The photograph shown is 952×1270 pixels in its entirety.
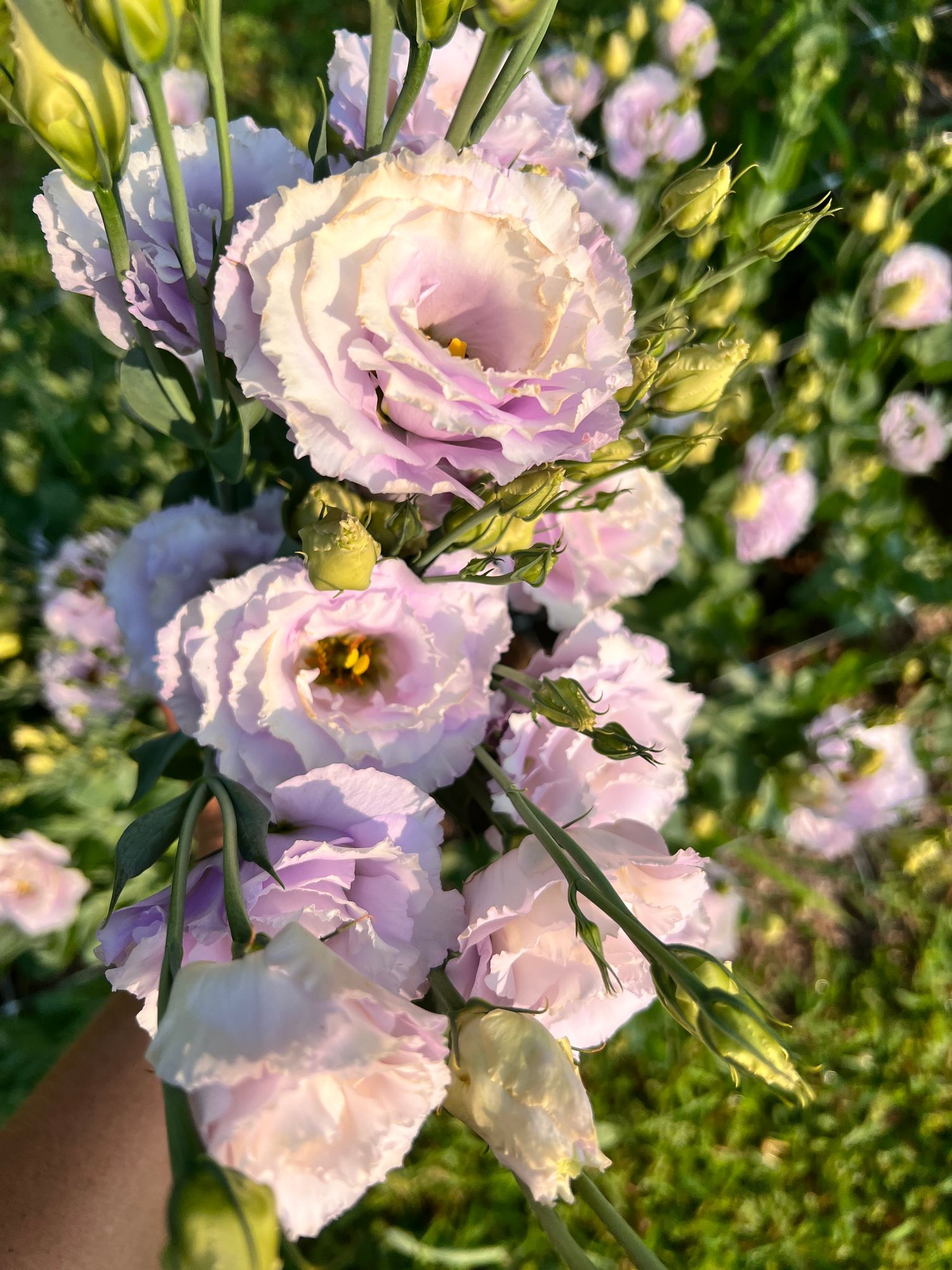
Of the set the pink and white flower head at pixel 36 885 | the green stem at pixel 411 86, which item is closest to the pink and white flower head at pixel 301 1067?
the green stem at pixel 411 86

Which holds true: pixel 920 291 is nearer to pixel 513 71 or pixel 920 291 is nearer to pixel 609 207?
pixel 609 207

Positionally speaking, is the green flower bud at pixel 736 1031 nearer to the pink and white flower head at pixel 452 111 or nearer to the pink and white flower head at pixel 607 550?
the pink and white flower head at pixel 607 550

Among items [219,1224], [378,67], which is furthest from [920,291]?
[219,1224]

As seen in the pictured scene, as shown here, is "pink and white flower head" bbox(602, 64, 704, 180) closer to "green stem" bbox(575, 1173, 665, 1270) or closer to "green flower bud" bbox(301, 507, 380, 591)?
"green flower bud" bbox(301, 507, 380, 591)

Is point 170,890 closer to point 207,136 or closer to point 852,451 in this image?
point 207,136

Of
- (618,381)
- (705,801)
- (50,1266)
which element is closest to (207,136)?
(618,381)
